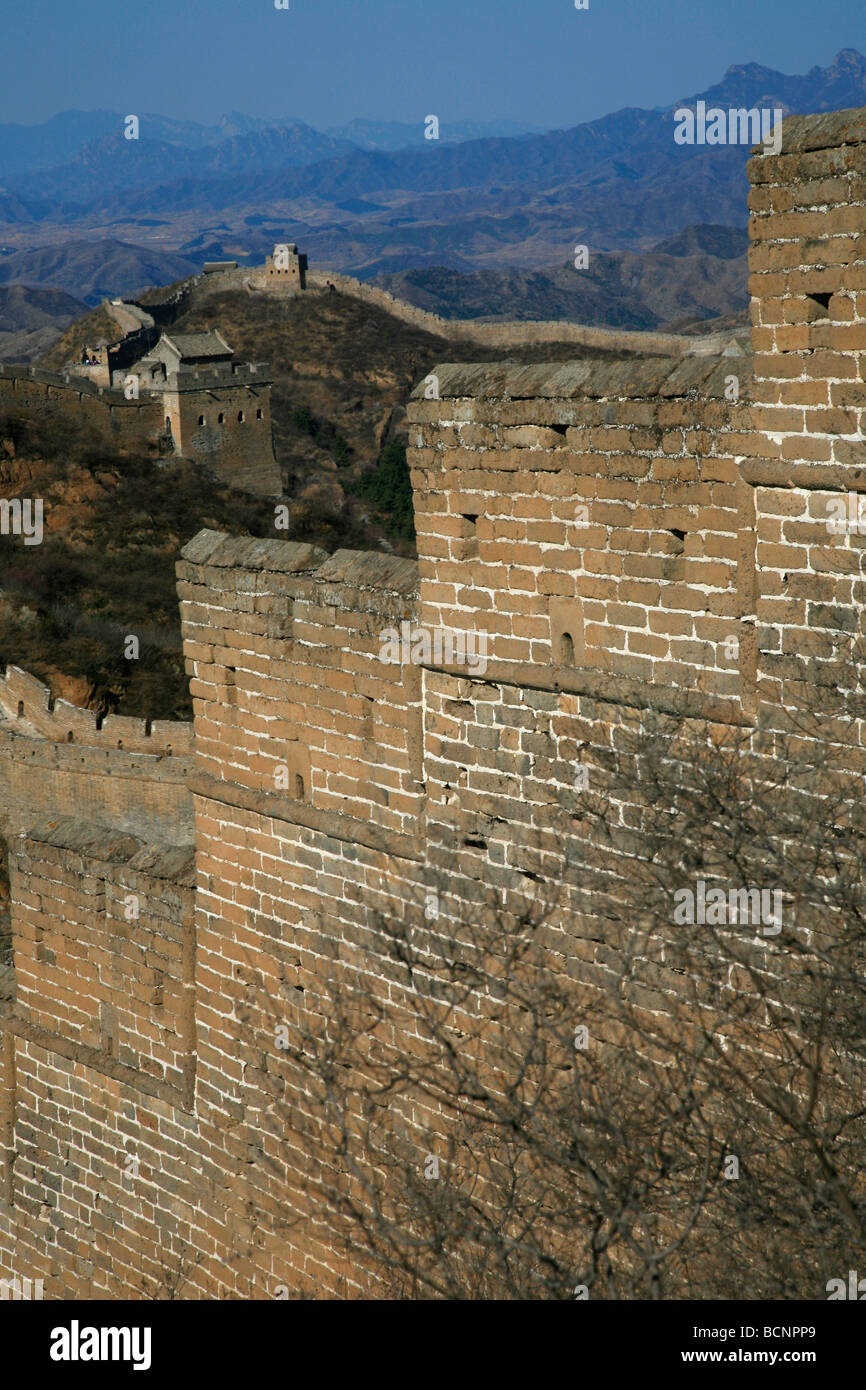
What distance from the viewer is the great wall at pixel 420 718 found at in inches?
234

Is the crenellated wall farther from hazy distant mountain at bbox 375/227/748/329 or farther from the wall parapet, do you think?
hazy distant mountain at bbox 375/227/748/329

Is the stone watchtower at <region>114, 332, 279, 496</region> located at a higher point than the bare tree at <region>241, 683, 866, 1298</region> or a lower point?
higher

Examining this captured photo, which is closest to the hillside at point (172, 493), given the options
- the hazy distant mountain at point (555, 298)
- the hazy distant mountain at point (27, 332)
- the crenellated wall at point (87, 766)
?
the crenellated wall at point (87, 766)

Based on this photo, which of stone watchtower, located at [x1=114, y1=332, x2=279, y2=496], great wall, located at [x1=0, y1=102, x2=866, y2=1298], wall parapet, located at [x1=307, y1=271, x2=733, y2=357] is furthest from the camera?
wall parapet, located at [x1=307, y1=271, x2=733, y2=357]

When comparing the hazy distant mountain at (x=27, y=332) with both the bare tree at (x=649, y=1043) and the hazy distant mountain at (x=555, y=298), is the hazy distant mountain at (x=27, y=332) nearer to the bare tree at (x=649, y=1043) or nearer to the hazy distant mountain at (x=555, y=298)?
the hazy distant mountain at (x=555, y=298)

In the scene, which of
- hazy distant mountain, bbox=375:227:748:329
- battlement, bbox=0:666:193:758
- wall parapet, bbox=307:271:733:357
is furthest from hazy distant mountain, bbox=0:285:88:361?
battlement, bbox=0:666:193:758

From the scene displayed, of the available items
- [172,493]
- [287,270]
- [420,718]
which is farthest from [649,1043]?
[287,270]

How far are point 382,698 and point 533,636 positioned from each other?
1087 mm

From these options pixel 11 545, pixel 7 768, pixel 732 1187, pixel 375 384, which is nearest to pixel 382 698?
pixel 732 1187

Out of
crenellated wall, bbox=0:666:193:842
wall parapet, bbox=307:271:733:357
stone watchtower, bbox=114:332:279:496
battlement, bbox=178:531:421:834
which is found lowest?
crenellated wall, bbox=0:666:193:842

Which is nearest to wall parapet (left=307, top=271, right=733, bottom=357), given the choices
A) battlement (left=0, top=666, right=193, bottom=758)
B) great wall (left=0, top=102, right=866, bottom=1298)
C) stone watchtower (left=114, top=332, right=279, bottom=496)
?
stone watchtower (left=114, top=332, right=279, bottom=496)

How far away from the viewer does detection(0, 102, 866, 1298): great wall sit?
5.95 m

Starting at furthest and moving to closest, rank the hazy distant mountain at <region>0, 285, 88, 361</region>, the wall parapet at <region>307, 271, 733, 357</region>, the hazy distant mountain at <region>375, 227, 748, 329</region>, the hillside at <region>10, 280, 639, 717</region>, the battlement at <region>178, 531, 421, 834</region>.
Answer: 1. the hazy distant mountain at <region>375, 227, 748, 329</region>
2. the hazy distant mountain at <region>0, 285, 88, 361</region>
3. the wall parapet at <region>307, 271, 733, 357</region>
4. the hillside at <region>10, 280, 639, 717</region>
5. the battlement at <region>178, 531, 421, 834</region>

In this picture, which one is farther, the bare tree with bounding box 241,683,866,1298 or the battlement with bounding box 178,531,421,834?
the battlement with bounding box 178,531,421,834
